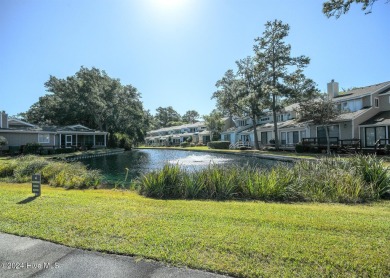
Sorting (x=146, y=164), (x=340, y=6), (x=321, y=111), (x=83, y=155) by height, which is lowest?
(x=146, y=164)

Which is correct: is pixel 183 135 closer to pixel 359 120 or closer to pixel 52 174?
pixel 359 120

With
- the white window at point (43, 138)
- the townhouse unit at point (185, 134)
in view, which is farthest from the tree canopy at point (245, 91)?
the white window at point (43, 138)

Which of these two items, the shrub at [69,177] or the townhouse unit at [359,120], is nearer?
the shrub at [69,177]

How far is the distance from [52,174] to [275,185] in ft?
32.0

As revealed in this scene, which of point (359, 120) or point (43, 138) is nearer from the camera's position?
point (359, 120)

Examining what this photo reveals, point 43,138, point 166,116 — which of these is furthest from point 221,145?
point 166,116

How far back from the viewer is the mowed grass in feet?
9.55

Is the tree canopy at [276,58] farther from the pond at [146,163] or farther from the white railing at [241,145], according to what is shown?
the pond at [146,163]

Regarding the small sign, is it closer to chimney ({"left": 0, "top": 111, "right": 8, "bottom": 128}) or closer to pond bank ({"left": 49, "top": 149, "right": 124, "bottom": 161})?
pond bank ({"left": 49, "top": 149, "right": 124, "bottom": 161})

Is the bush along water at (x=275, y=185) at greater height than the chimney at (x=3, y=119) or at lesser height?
lesser

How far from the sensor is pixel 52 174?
11352 millimetres

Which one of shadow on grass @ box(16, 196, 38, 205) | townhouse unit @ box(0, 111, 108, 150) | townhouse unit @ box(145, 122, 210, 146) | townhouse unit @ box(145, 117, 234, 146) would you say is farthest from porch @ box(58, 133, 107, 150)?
shadow on grass @ box(16, 196, 38, 205)

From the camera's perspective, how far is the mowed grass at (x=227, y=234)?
291 centimetres

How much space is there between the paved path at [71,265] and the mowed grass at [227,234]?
135 mm
